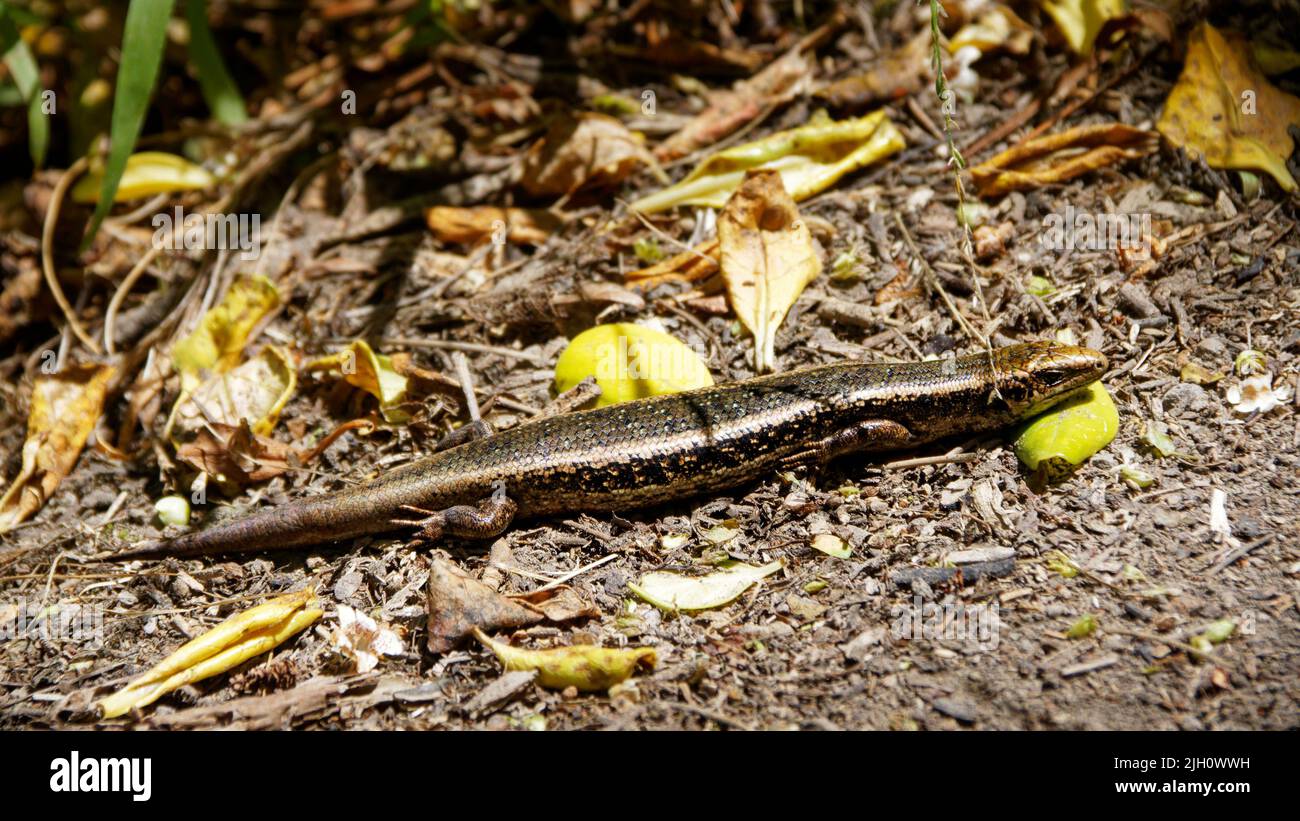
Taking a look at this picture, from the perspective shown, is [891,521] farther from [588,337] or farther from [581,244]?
[581,244]

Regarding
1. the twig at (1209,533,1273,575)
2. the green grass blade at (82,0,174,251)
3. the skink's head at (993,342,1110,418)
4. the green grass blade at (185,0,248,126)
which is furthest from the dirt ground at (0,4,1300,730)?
the green grass blade at (82,0,174,251)

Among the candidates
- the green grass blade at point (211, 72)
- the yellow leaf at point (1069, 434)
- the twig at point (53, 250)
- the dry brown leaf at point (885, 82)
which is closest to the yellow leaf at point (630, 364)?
the yellow leaf at point (1069, 434)

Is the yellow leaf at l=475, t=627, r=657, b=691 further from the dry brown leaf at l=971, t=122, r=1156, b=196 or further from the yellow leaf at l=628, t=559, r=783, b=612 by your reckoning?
the dry brown leaf at l=971, t=122, r=1156, b=196

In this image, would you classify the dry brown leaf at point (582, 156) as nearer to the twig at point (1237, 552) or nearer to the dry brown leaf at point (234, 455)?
the dry brown leaf at point (234, 455)

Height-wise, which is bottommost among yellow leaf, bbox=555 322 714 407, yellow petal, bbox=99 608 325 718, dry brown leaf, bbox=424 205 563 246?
yellow petal, bbox=99 608 325 718

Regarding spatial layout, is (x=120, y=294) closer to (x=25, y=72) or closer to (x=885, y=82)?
(x=25, y=72)
